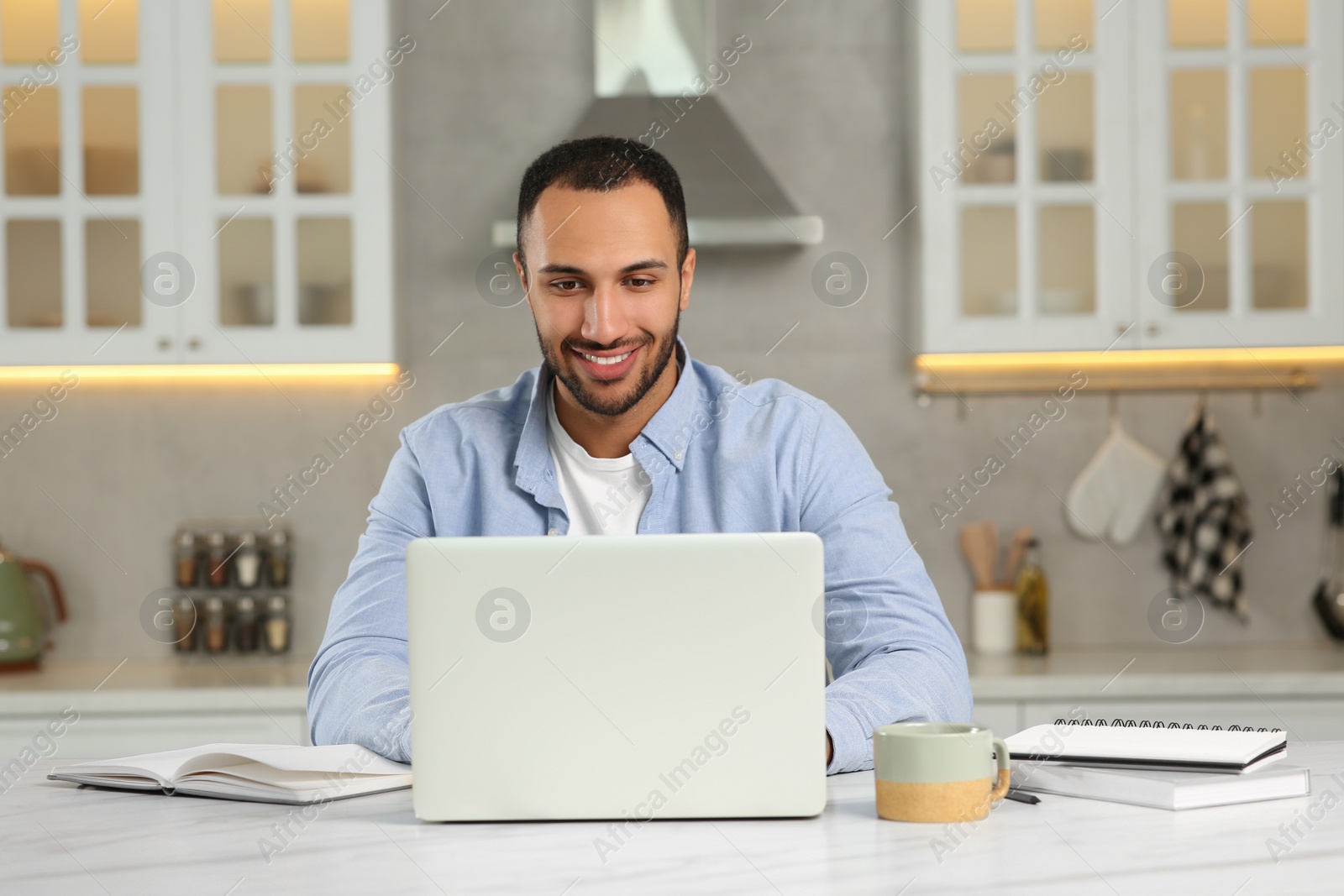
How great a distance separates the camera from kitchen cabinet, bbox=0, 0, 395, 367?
8.91ft

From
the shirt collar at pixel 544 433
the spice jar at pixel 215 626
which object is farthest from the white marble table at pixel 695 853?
the spice jar at pixel 215 626

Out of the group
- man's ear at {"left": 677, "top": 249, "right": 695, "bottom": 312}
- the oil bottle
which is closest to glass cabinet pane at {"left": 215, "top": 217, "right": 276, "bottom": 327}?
man's ear at {"left": 677, "top": 249, "right": 695, "bottom": 312}

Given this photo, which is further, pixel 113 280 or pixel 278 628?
pixel 278 628

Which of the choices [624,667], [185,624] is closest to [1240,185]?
[624,667]

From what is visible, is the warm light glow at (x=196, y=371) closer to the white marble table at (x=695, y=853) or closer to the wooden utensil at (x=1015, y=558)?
the wooden utensil at (x=1015, y=558)

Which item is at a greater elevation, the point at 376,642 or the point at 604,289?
the point at 604,289

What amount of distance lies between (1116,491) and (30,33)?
8.62 feet

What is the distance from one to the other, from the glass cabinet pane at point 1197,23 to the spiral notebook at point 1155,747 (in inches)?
79.8

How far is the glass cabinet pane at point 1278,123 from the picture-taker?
2740 millimetres

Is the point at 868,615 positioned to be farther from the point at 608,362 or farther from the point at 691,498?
the point at 608,362

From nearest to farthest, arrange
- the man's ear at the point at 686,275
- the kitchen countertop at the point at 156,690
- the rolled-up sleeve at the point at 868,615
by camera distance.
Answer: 1. the rolled-up sleeve at the point at 868,615
2. the man's ear at the point at 686,275
3. the kitchen countertop at the point at 156,690

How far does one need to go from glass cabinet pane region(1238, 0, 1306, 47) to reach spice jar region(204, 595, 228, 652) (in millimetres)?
2590

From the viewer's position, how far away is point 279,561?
9.77 feet

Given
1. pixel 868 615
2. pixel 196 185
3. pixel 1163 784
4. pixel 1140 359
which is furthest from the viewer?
pixel 1140 359
